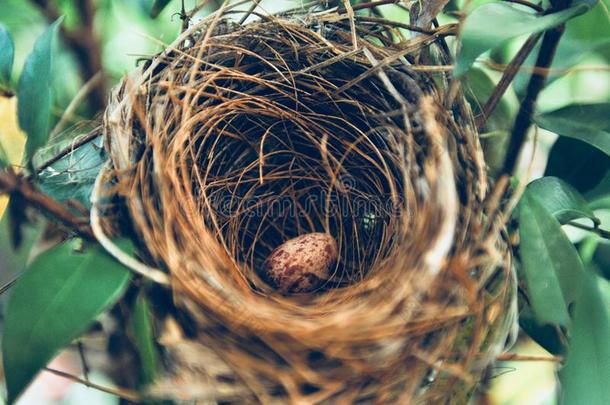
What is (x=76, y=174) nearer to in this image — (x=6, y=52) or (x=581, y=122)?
(x=6, y=52)

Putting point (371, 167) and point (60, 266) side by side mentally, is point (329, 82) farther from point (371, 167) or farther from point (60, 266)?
point (60, 266)

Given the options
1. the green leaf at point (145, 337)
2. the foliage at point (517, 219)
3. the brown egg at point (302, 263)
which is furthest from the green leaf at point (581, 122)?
the green leaf at point (145, 337)

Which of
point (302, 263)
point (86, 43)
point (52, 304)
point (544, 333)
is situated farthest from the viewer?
point (86, 43)

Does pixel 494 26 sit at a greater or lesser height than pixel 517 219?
greater

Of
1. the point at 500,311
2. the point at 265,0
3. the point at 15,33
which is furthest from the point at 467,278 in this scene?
the point at 15,33

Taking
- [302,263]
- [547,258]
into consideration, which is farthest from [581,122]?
[302,263]

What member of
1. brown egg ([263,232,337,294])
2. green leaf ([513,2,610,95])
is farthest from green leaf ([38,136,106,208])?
green leaf ([513,2,610,95])
